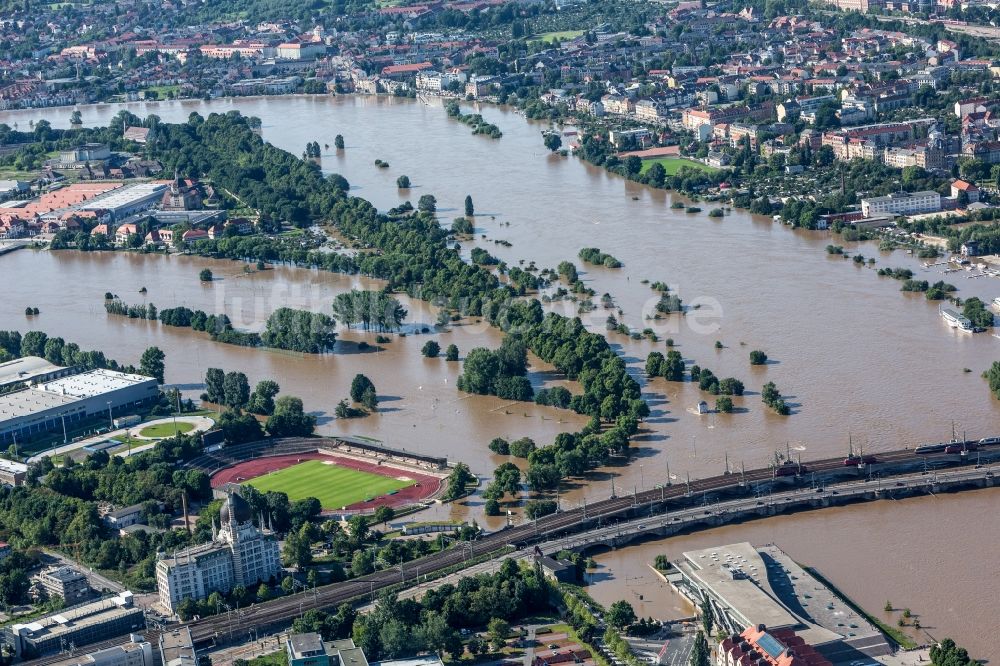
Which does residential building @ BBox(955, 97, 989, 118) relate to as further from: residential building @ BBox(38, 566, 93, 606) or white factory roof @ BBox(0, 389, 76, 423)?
residential building @ BBox(38, 566, 93, 606)

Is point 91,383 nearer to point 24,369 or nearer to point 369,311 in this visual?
point 24,369

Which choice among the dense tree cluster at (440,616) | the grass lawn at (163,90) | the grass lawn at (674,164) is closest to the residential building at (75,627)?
the dense tree cluster at (440,616)

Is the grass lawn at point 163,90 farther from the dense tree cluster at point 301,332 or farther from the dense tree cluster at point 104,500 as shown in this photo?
the dense tree cluster at point 104,500

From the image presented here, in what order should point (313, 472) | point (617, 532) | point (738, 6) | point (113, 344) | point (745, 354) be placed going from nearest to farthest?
1. point (617, 532)
2. point (313, 472)
3. point (745, 354)
4. point (113, 344)
5. point (738, 6)

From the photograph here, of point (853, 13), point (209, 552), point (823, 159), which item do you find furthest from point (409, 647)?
point (853, 13)

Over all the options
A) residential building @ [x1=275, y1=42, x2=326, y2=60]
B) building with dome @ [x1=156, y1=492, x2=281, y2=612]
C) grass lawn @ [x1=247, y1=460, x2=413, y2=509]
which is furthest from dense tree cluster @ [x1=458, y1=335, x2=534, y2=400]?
residential building @ [x1=275, y1=42, x2=326, y2=60]

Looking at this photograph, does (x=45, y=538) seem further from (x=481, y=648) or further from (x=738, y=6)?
(x=738, y=6)

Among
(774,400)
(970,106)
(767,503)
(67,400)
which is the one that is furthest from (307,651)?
(970,106)
